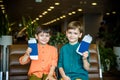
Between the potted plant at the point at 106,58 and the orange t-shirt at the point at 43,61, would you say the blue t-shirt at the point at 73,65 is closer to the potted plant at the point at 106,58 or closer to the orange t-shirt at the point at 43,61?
the orange t-shirt at the point at 43,61

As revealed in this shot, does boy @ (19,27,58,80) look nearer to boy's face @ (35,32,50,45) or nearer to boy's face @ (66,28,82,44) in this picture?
boy's face @ (35,32,50,45)

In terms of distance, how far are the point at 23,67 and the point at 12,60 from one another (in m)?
0.17

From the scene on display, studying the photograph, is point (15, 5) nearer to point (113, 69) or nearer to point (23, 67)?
point (113, 69)

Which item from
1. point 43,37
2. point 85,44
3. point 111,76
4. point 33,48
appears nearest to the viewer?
point 85,44

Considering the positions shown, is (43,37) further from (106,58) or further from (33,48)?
(106,58)

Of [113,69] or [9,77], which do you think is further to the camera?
[113,69]

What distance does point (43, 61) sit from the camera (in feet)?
9.73

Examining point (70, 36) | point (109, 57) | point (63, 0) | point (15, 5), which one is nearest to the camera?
point (70, 36)

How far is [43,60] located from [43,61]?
0.01 m

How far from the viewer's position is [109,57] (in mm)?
5398

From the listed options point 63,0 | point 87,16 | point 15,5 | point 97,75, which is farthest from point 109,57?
point 87,16

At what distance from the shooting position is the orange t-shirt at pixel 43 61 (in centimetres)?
294

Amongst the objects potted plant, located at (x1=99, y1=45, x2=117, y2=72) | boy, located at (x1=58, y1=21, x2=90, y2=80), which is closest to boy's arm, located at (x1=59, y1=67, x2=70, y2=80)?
boy, located at (x1=58, y1=21, x2=90, y2=80)

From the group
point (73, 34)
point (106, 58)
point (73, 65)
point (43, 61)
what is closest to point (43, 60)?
point (43, 61)
